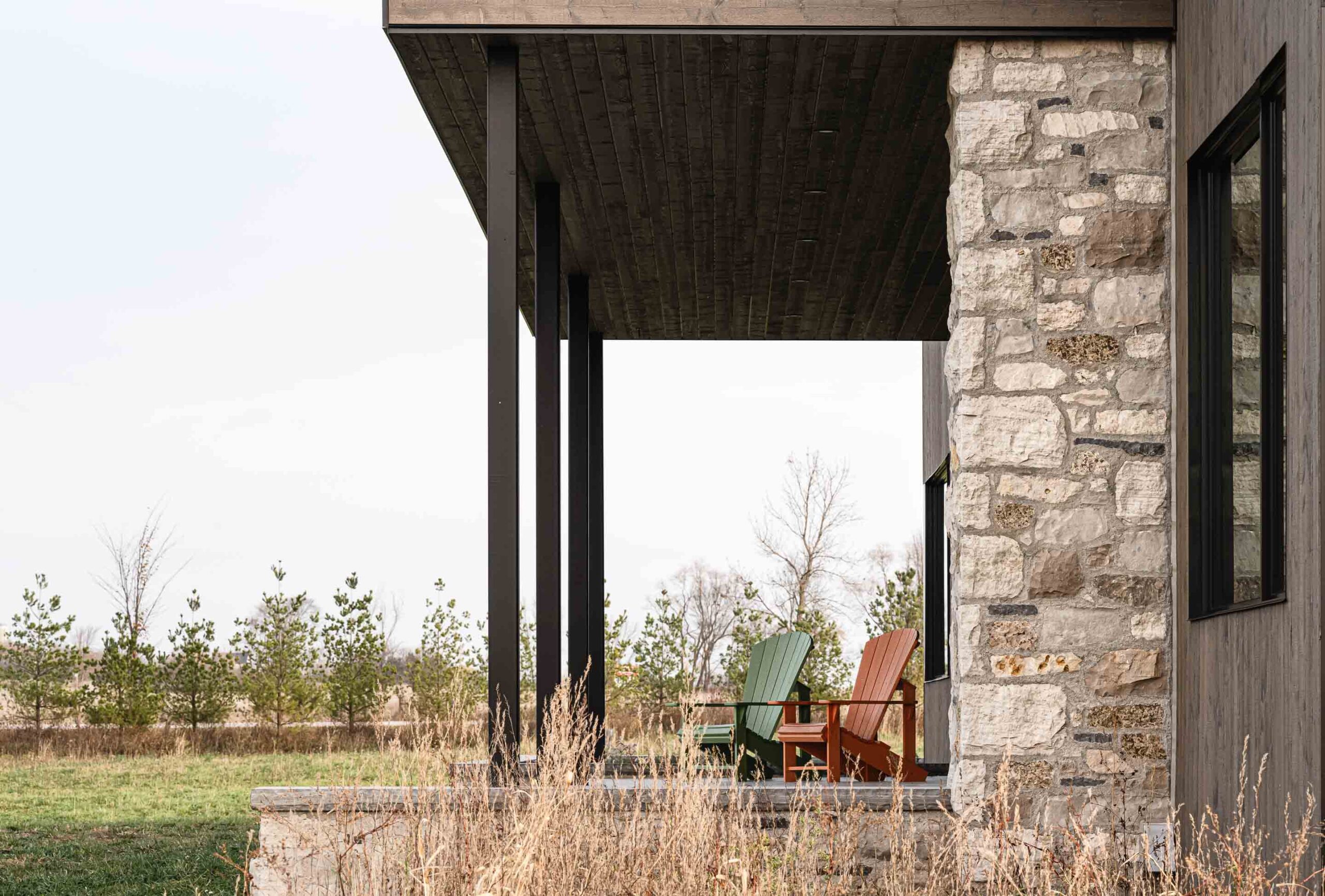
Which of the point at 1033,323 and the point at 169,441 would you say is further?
the point at 169,441

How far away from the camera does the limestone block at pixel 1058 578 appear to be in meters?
4.77

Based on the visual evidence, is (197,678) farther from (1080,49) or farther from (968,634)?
(1080,49)

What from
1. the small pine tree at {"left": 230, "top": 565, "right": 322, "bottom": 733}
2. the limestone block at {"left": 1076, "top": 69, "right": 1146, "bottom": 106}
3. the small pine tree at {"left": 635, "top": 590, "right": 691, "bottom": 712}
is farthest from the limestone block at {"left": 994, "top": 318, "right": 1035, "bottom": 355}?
the small pine tree at {"left": 230, "top": 565, "right": 322, "bottom": 733}

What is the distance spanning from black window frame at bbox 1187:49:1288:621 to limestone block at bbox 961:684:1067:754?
563mm

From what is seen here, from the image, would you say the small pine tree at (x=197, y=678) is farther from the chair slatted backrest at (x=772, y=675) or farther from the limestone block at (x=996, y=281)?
the limestone block at (x=996, y=281)

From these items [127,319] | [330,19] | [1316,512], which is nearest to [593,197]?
[1316,512]

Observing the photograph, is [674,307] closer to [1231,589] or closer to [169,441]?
[1231,589]

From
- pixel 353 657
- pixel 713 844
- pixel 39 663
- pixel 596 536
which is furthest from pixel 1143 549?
pixel 39 663

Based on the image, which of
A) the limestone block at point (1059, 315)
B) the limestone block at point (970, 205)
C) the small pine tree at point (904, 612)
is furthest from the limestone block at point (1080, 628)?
the small pine tree at point (904, 612)

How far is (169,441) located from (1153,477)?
83.8ft

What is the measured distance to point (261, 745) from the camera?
15.7 metres

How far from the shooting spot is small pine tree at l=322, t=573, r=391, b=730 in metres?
15.9

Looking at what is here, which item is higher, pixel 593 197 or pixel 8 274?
pixel 8 274

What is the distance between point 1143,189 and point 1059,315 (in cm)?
54
